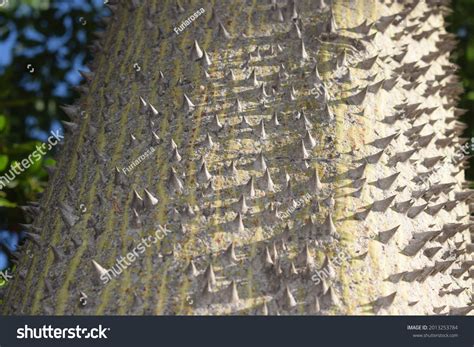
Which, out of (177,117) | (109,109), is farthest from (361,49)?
(109,109)

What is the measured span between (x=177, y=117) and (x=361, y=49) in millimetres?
748

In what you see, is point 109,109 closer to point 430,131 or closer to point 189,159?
point 189,159

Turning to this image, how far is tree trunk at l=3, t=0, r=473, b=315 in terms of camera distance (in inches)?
75.2

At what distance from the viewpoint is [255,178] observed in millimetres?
2076

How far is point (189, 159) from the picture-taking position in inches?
83.5

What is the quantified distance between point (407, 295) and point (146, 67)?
123 centimetres

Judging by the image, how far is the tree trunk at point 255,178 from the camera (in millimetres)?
1909

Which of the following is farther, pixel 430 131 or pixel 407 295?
pixel 430 131

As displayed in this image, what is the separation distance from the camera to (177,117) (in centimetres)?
225

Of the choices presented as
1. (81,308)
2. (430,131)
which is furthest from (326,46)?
(81,308)
